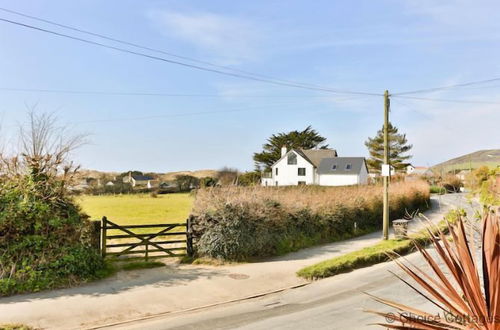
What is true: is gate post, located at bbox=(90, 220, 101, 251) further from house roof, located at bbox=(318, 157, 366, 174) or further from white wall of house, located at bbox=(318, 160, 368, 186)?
house roof, located at bbox=(318, 157, 366, 174)

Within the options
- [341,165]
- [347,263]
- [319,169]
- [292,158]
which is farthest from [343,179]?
[347,263]

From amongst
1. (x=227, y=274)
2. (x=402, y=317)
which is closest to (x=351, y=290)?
(x=227, y=274)

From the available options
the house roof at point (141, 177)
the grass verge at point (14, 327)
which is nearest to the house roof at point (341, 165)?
the house roof at point (141, 177)

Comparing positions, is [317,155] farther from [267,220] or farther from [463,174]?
[463,174]

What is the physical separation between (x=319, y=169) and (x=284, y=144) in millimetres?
18160

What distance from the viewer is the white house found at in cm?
4803

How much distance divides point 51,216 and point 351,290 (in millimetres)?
8321

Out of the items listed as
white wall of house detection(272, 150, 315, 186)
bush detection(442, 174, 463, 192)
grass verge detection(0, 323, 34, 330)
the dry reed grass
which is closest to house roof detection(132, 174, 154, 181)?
white wall of house detection(272, 150, 315, 186)

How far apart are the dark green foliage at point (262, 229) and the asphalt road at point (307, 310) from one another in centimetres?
304

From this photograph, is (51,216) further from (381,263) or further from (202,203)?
(381,263)

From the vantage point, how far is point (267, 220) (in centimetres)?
1249

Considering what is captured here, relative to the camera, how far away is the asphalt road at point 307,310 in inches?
259

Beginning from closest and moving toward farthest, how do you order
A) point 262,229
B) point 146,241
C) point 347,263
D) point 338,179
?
point 347,263 → point 146,241 → point 262,229 → point 338,179

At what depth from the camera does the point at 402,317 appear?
2.57m
